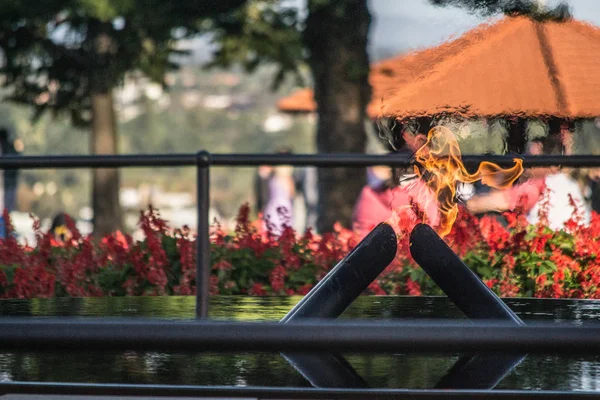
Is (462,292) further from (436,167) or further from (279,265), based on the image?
(279,265)

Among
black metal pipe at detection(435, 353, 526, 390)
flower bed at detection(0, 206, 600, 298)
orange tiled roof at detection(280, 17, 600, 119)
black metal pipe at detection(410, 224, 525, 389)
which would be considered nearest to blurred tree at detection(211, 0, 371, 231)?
flower bed at detection(0, 206, 600, 298)

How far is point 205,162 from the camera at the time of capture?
14.2 ft

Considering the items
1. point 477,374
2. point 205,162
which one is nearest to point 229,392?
point 477,374

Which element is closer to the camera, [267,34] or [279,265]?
[279,265]

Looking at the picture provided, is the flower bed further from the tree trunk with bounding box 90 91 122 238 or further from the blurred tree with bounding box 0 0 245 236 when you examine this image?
the tree trunk with bounding box 90 91 122 238

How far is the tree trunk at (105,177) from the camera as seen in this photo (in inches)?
549

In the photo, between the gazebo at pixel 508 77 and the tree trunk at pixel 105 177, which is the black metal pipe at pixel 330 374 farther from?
the tree trunk at pixel 105 177

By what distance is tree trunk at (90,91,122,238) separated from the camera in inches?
549

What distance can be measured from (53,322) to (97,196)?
12790 millimetres

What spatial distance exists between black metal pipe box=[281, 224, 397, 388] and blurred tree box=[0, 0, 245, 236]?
7.60 m

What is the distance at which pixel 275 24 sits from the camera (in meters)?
10.4

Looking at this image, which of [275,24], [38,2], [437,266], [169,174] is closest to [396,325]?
[437,266]

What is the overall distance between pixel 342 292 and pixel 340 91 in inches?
332

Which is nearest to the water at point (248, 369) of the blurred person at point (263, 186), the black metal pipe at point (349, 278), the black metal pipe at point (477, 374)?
the black metal pipe at point (477, 374)
